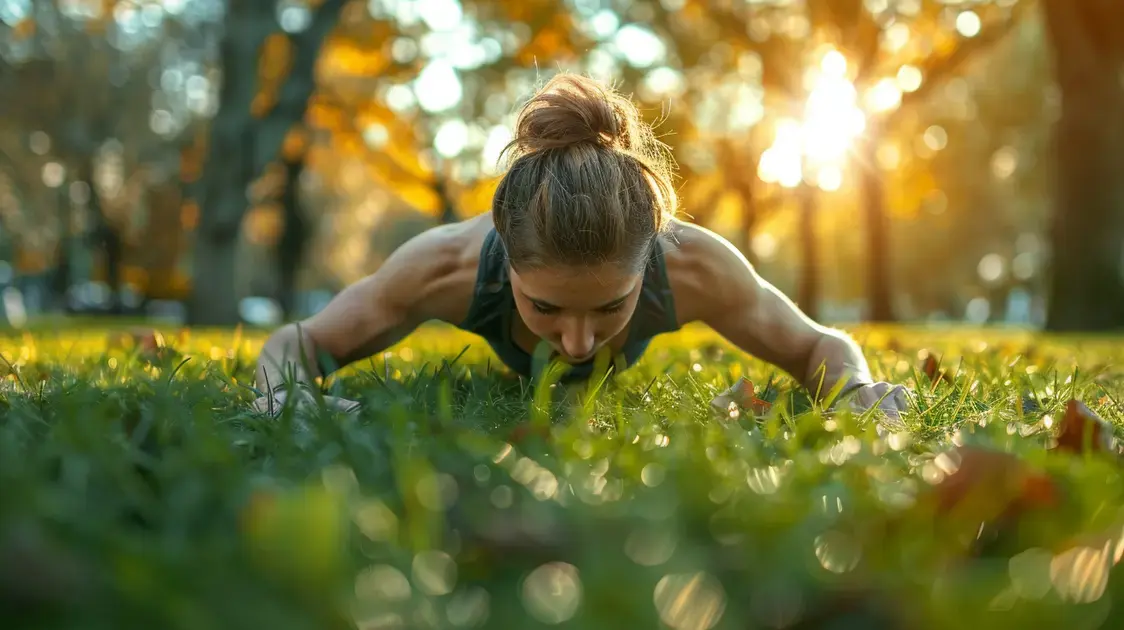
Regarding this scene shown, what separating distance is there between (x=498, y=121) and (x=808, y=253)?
31.8ft

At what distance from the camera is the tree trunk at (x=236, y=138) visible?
11.2 m

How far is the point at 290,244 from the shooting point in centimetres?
2128

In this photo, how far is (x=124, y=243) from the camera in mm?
31078

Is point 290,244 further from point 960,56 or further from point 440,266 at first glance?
point 440,266

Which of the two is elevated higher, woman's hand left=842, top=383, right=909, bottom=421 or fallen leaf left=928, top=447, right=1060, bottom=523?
fallen leaf left=928, top=447, right=1060, bottom=523

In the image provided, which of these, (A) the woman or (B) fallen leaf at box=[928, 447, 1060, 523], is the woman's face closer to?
(A) the woman

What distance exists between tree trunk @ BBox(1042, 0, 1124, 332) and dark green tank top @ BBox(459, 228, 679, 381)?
9.89m

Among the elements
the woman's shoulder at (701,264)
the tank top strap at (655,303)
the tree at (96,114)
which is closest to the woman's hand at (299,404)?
the tank top strap at (655,303)

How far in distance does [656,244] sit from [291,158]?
18.5 m

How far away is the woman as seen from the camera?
2.64 meters

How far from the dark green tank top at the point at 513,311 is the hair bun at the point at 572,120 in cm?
43

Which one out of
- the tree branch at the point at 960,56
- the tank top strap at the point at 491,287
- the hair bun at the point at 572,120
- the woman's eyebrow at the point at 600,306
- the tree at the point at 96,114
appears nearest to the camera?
the woman's eyebrow at the point at 600,306

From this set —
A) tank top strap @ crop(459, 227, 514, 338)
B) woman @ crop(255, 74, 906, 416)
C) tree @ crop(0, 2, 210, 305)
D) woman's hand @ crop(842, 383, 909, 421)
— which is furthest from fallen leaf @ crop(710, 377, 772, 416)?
tree @ crop(0, 2, 210, 305)

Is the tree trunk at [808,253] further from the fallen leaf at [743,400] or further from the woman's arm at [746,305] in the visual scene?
the fallen leaf at [743,400]
